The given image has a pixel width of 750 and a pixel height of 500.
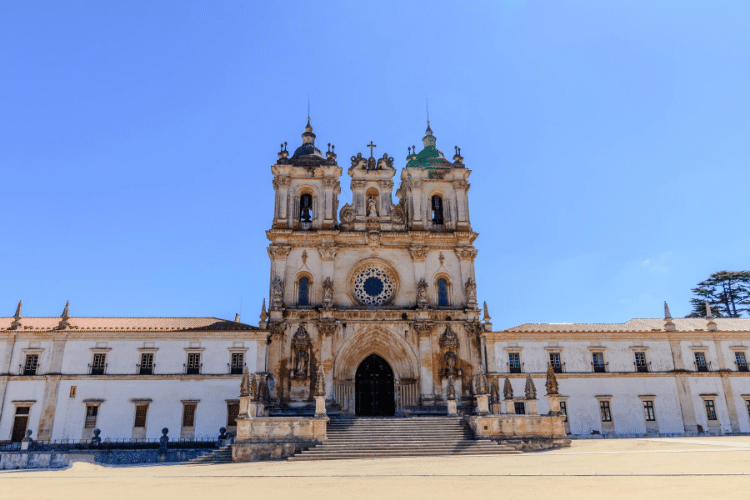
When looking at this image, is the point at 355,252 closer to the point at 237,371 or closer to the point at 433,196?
the point at 433,196

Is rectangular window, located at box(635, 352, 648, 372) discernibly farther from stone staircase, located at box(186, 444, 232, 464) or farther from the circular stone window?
stone staircase, located at box(186, 444, 232, 464)

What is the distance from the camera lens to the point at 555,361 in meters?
35.6

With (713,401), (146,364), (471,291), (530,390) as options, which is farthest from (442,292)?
(146,364)

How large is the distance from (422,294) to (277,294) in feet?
30.8

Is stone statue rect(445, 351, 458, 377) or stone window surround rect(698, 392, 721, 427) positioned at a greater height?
stone statue rect(445, 351, 458, 377)

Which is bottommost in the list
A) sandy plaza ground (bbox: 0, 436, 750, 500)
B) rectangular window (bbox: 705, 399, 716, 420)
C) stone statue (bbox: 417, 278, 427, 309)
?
sandy plaza ground (bbox: 0, 436, 750, 500)

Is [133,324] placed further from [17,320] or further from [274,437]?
[274,437]

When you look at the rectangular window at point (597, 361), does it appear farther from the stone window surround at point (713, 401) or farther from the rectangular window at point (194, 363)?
the rectangular window at point (194, 363)

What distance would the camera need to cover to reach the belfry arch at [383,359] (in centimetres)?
3338

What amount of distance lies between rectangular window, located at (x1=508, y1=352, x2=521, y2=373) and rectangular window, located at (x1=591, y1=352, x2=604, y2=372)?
4.96 meters

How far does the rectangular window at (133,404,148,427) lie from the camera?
104 ft

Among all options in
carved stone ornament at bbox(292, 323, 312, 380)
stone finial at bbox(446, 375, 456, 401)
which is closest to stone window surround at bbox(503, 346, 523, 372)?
stone finial at bbox(446, 375, 456, 401)

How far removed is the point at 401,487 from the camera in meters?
12.6

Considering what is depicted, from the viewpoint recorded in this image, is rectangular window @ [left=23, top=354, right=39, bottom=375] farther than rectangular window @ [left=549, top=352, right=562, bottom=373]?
No
